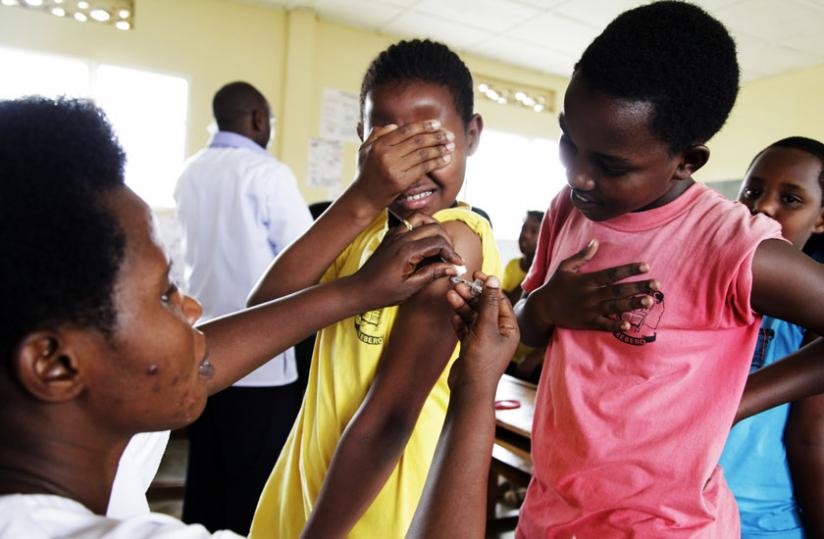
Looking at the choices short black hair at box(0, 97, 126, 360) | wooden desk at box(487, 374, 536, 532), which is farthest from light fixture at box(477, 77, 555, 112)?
short black hair at box(0, 97, 126, 360)

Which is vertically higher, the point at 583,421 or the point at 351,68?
the point at 351,68

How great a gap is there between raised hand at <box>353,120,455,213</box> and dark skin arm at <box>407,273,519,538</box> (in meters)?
0.26

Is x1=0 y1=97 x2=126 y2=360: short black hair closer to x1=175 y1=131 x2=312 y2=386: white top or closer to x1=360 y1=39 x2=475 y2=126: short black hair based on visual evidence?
x1=360 y1=39 x2=475 y2=126: short black hair

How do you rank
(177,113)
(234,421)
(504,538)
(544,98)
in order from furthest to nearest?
(544,98)
(177,113)
(504,538)
(234,421)

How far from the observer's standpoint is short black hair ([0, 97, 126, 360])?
56cm

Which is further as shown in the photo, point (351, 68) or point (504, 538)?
point (351, 68)

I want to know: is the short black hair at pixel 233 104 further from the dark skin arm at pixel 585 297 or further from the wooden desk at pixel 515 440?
the dark skin arm at pixel 585 297

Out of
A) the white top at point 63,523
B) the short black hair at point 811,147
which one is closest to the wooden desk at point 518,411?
the short black hair at point 811,147

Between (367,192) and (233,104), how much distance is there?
73.5 inches

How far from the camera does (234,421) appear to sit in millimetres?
2439

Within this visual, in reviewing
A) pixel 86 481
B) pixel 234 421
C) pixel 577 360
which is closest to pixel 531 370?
pixel 234 421

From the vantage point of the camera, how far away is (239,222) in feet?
8.05

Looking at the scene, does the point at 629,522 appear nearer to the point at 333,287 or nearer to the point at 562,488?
the point at 562,488

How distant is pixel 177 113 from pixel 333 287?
4.96 metres
